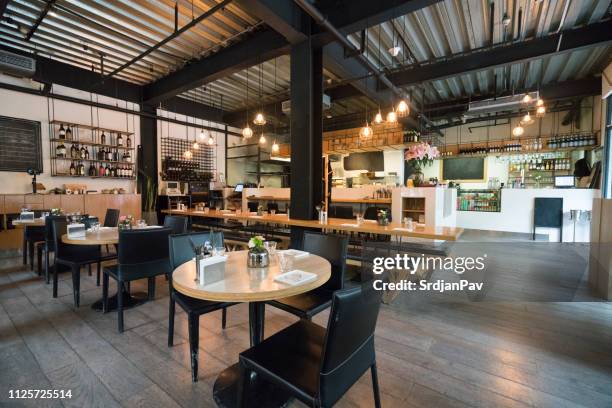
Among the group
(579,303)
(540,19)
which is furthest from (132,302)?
(540,19)

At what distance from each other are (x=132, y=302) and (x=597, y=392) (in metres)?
4.16

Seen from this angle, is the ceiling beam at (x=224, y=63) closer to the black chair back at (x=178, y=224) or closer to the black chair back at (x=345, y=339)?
the black chair back at (x=178, y=224)

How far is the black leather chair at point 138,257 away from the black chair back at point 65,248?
2.46ft

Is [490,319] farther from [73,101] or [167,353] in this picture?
[73,101]

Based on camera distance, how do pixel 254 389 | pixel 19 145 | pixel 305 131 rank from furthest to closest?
pixel 19 145
pixel 305 131
pixel 254 389

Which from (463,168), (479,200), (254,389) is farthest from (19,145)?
(463,168)

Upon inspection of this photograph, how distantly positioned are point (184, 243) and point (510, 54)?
19.7ft

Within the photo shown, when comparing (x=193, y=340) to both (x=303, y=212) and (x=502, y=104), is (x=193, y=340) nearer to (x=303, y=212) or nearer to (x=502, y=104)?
(x=303, y=212)

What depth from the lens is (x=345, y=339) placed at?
1.17 m

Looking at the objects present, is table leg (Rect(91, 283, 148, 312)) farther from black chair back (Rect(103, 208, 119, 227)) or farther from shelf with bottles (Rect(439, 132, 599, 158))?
shelf with bottles (Rect(439, 132, 599, 158))

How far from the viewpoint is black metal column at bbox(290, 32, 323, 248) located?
4492 millimetres

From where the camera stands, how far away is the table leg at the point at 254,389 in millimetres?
1708

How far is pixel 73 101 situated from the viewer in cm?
630

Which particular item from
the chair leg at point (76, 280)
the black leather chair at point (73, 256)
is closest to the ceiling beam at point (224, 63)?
the black leather chair at point (73, 256)
